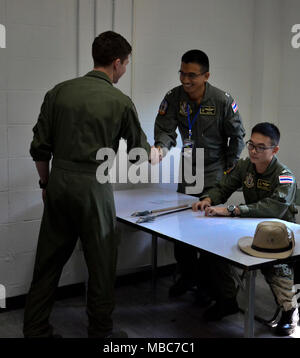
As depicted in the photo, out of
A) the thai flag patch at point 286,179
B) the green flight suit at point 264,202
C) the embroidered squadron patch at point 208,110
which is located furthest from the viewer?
the embroidered squadron patch at point 208,110

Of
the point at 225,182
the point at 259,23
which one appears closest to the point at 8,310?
A: the point at 225,182

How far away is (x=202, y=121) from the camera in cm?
359

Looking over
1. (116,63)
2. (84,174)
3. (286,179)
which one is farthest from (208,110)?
(84,174)

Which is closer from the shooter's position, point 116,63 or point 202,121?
point 116,63

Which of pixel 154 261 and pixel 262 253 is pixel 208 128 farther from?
pixel 262 253

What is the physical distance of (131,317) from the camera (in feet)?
11.5

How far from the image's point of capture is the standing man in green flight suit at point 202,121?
138 inches

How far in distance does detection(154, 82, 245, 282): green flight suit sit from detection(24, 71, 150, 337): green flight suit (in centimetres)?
88

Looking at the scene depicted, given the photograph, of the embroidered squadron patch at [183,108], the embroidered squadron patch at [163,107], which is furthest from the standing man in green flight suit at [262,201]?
the embroidered squadron patch at [163,107]

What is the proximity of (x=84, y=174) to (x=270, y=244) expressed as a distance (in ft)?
3.13

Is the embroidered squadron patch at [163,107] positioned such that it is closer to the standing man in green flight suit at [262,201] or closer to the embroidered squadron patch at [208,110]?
the embroidered squadron patch at [208,110]

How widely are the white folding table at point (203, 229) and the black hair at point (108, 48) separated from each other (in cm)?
90

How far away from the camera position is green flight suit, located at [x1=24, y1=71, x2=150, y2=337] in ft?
8.59

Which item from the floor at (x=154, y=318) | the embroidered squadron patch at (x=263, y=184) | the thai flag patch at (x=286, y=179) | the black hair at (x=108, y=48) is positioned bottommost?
the floor at (x=154, y=318)
